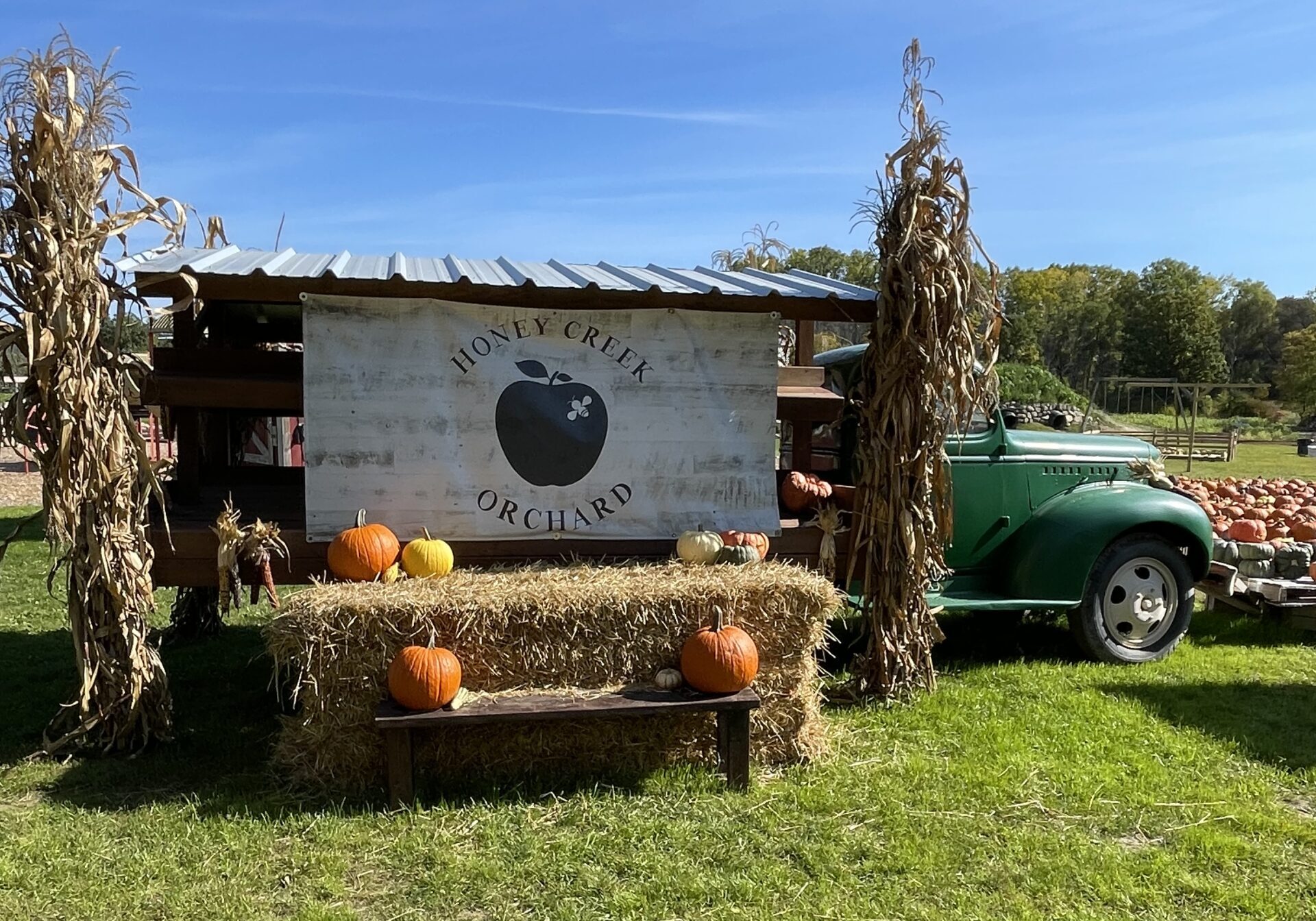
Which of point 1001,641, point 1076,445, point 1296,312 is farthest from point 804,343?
point 1296,312

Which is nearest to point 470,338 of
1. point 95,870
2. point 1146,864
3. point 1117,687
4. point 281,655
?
point 281,655

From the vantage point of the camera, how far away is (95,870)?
3.53 meters

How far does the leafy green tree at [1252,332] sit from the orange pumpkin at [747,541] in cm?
7961

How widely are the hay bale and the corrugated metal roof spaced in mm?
1573

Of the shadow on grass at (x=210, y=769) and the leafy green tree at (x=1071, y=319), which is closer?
the shadow on grass at (x=210, y=769)

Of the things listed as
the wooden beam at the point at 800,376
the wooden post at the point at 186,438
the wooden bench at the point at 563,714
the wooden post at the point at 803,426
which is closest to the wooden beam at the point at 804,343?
the wooden post at the point at 803,426

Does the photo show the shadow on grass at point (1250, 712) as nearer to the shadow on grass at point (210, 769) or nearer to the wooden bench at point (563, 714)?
the wooden bench at point (563, 714)

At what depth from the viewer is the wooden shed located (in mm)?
4750

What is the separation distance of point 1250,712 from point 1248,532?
350 cm

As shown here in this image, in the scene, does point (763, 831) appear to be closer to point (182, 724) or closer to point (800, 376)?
point (800, 376)

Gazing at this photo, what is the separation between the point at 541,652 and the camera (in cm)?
443

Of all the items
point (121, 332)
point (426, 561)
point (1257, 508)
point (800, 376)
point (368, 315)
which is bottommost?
point (1257, 508)

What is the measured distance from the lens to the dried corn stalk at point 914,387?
5258 mm

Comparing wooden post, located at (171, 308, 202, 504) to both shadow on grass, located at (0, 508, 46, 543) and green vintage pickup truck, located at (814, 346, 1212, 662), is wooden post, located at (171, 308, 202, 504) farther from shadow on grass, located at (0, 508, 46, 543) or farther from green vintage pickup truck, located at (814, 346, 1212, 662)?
shadow on grass, located at (0, 508, 46, 543)
